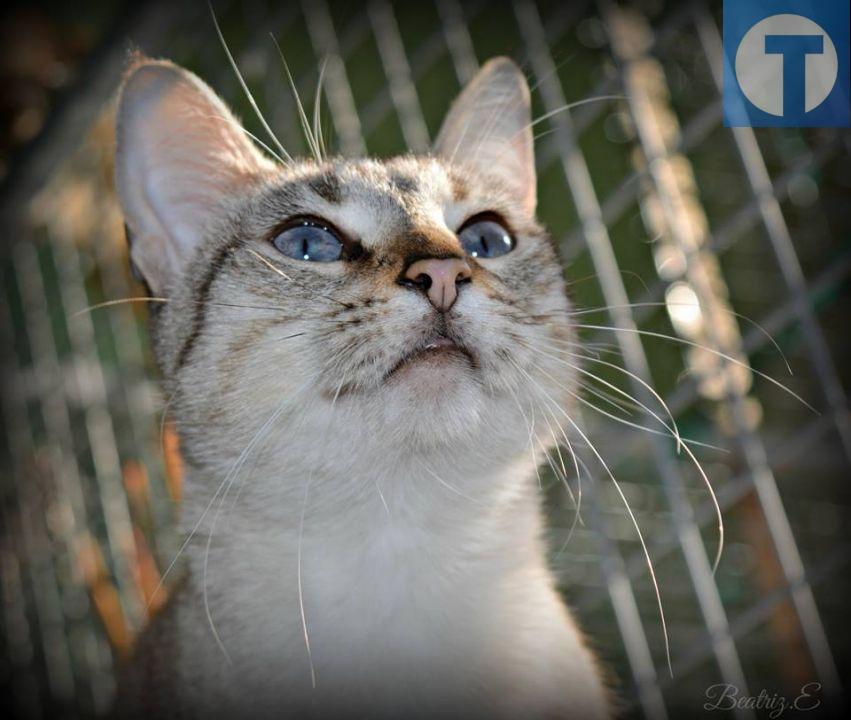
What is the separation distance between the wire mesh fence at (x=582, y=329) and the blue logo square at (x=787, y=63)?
0.12ft

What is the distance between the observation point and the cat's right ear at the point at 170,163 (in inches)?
43.0

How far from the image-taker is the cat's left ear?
1.21 metres

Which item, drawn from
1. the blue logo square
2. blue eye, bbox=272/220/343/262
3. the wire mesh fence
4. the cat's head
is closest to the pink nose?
the cat's head

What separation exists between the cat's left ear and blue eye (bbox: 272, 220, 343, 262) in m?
0.29

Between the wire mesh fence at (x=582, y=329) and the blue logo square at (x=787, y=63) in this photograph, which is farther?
the wire mesh fence at (x=582, y=329)

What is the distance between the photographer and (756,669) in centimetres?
262

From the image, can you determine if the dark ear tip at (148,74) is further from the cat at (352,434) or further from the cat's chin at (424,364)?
the cat's chin at (424,364)

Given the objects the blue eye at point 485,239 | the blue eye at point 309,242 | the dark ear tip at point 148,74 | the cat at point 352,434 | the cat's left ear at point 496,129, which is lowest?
the cat at point 352,434

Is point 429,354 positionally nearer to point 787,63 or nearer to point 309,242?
point 309,242

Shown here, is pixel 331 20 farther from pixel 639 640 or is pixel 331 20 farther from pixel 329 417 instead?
pixel 639 640

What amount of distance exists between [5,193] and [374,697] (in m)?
1.81

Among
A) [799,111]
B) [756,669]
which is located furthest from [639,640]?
[756,669]

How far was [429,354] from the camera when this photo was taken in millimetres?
837

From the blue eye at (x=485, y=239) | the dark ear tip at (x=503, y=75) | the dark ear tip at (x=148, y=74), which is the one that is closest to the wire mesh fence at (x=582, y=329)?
the dark ear tip at (x=503, y=75)
